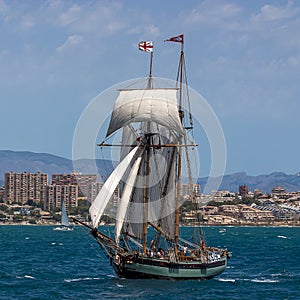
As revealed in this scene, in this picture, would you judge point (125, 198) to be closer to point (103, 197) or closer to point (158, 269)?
point (103, 197)

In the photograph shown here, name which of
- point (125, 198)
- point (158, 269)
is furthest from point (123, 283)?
point (125, 198)

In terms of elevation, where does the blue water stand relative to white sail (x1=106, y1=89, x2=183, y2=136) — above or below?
below

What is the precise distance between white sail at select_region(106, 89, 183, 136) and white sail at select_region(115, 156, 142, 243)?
3.60 meters

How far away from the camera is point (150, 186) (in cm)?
6969

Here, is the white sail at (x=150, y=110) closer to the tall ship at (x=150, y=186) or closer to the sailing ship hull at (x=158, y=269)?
the tall ship at (x=150, y=186)

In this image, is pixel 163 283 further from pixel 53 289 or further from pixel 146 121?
pixel 146 121

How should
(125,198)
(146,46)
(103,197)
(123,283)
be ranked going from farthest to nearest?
1. (146,46)
2. (125,198)
3. (103,197)
4. (123,283)

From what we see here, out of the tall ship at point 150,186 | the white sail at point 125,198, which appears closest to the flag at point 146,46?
the tall ship at point 150,186

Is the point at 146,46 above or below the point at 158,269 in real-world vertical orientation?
above

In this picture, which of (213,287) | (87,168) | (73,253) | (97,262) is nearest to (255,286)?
(213,287)

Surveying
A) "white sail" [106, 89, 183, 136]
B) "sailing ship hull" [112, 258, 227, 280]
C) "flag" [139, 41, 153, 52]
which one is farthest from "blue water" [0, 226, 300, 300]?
"flag" [139, 41, 153, 52]

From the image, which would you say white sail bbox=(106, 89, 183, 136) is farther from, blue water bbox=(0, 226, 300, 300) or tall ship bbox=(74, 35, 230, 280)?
blue water bbox=(0, 226, 300, 300)

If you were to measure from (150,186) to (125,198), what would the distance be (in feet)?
9.56

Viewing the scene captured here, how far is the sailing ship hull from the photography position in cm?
6475
